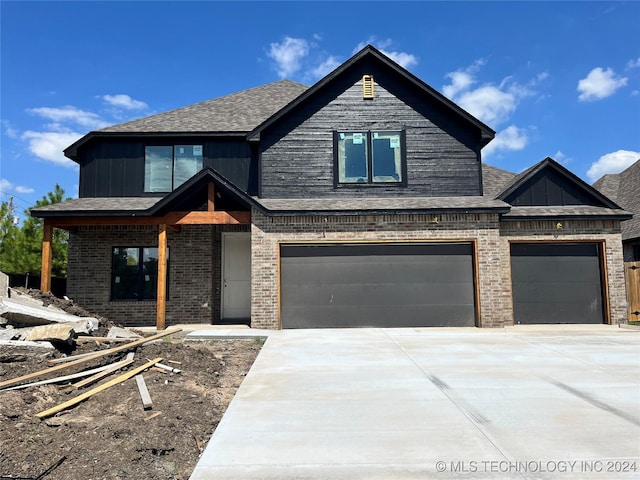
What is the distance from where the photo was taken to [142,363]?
23.3ft

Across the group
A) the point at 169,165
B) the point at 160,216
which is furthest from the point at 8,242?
the point at 160,216

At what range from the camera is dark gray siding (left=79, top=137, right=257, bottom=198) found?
14.5 m

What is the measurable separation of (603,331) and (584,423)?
812 centimetres

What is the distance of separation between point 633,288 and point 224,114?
47.6 ft

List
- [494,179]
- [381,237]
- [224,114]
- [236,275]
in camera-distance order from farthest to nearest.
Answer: [224,114], [494,179], [236,275], [381,237]

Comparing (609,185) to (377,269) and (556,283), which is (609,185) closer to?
(556,283)

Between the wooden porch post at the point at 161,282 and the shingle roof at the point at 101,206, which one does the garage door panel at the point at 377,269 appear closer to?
the wooden porch post at the point at 161,282

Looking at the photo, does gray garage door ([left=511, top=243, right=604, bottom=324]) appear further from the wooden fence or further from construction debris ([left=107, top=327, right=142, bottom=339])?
construction debris ([left=107, top=327, right=142, bottom=339])

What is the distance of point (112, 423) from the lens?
477 cm

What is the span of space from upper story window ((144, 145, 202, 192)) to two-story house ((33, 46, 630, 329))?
0.15 ft

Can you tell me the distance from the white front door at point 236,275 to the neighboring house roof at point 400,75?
11.1ft

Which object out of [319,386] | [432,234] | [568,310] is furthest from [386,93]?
[319,386]

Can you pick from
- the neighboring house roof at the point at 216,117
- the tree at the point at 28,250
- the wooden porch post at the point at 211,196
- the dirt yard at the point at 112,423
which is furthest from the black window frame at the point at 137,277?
the tree at the point at 28,250

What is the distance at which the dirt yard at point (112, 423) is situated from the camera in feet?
12.6
